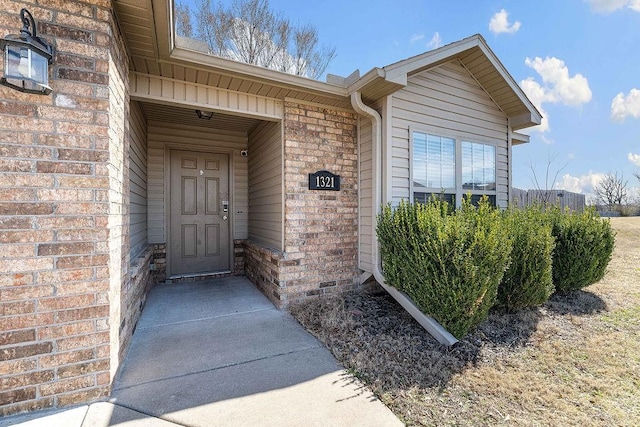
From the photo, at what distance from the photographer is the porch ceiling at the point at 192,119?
3892 mm

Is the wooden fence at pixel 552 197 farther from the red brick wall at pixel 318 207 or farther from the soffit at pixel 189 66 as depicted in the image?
the soffit at pixel 189 66

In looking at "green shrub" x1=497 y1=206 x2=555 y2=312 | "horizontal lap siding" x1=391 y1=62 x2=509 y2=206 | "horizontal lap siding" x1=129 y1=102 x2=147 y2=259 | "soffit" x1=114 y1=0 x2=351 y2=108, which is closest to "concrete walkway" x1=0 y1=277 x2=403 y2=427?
"horizontal lap siding" x1=129 y1=102 x2=147 y2=259

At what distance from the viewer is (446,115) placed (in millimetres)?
4125

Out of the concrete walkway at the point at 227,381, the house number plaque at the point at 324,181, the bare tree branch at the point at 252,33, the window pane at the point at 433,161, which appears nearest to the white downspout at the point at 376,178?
the house number plaque at the point at 324,181

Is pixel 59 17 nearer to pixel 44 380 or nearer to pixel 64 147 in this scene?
pixel 64 147

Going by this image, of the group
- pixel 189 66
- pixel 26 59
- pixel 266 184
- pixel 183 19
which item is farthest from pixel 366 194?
pixel 183 19

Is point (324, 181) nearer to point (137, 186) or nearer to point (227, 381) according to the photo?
point (137, 186)

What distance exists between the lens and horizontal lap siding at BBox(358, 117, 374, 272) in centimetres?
370

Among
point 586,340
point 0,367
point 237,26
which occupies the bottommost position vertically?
point 586,340

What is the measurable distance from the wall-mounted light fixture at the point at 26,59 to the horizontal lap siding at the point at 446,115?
123 inches

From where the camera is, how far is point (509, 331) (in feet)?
9.83

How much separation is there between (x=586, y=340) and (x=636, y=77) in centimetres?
961

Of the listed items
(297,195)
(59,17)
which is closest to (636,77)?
(297,195)

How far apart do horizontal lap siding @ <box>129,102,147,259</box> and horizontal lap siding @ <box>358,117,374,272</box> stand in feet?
8.60
